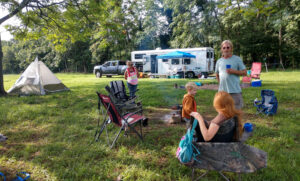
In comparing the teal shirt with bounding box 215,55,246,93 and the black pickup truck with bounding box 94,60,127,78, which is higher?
the black pickup truck with bounding box 94,60,127,78

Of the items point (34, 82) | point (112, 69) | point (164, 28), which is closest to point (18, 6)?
point (34, 82)

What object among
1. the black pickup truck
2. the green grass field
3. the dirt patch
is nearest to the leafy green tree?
the green grass field

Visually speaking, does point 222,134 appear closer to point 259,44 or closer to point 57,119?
point 57,119

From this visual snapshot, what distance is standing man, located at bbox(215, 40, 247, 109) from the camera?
307 centimetres

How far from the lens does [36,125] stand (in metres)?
4.52

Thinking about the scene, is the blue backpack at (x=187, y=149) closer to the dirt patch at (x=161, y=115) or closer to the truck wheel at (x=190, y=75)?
the dirt patch at (x=161, y=115)

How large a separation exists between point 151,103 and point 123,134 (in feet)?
8.30

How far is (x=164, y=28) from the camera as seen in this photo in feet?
67.6

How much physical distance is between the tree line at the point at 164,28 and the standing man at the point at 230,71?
6959 mm

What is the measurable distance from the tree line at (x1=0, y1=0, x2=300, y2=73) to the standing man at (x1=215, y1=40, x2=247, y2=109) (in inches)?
274

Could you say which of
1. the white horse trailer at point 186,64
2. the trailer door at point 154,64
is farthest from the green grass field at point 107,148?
the trailer door at point 154,64

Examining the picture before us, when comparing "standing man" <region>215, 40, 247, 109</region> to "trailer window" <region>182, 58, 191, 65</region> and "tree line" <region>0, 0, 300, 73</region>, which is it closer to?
"tree line" <region>0, 0, 300, 73</region>

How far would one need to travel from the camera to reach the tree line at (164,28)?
9141 mm

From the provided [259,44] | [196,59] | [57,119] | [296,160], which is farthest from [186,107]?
[259,44]
